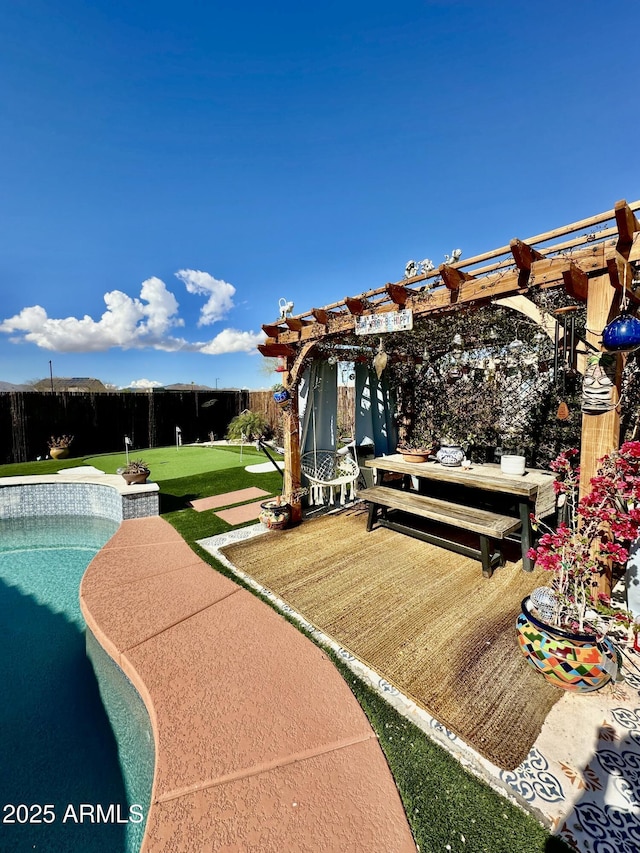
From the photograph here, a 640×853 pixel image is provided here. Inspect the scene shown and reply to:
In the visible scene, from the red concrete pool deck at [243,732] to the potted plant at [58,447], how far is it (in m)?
9.02

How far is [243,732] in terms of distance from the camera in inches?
74.6

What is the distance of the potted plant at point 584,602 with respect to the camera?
213cm

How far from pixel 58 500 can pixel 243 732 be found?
20.1 ft

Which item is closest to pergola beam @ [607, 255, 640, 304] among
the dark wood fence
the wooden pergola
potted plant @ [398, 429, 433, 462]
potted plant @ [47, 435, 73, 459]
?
the wooden pergola

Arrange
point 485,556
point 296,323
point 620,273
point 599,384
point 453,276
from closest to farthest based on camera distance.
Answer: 1. point 620,273
2. point 599,384
3. point 453,276
4. point 485,556
5. point 296,323

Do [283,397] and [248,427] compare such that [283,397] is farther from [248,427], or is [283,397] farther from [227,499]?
[248,427]

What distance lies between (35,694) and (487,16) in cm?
826

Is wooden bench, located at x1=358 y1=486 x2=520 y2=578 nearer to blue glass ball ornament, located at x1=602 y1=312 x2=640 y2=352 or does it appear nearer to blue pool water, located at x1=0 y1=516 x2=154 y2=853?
blue glass ball ornament, located at x1=602 y1=312 x2=640 y2=352

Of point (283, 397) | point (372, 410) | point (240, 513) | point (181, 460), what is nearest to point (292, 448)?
point (283, 397)

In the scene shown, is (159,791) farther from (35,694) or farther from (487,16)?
(487,16)

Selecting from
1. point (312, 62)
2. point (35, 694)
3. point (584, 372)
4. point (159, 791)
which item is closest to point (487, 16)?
point (312, 62)

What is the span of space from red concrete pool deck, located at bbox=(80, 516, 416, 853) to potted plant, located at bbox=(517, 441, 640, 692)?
1.21 meters

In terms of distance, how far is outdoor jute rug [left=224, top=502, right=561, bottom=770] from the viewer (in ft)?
6.65

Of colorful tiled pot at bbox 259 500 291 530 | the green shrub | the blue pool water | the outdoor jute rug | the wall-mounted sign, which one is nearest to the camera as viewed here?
the blue pool water
